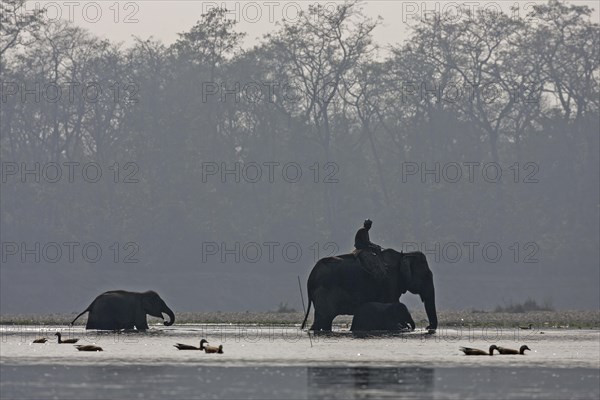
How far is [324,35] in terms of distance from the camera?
358ft

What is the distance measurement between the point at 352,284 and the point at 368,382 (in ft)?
45.4

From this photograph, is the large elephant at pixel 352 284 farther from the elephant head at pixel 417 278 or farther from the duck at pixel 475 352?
the duck at pixel 475 352

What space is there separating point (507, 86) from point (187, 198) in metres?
19.7

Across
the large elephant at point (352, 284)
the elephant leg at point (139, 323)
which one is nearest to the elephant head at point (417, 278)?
the large elephant at point (352, 284)

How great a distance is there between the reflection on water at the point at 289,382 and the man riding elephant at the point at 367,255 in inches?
433

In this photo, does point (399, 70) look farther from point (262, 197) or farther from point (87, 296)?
point (87, 296)

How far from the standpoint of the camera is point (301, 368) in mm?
31453

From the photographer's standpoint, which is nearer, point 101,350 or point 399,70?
point 101,350

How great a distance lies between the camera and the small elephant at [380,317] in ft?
138

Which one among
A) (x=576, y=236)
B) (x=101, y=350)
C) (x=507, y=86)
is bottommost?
(x=101, y=350)

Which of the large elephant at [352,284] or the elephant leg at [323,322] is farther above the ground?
the large elephant at [352,284]

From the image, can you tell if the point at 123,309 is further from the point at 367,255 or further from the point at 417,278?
the point at 417,278

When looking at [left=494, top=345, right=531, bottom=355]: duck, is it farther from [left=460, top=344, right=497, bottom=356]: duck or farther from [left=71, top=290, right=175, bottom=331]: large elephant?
[left=71, top=290, right=175, bottom=331]: large elephant

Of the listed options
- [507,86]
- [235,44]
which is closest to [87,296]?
[235,44]
